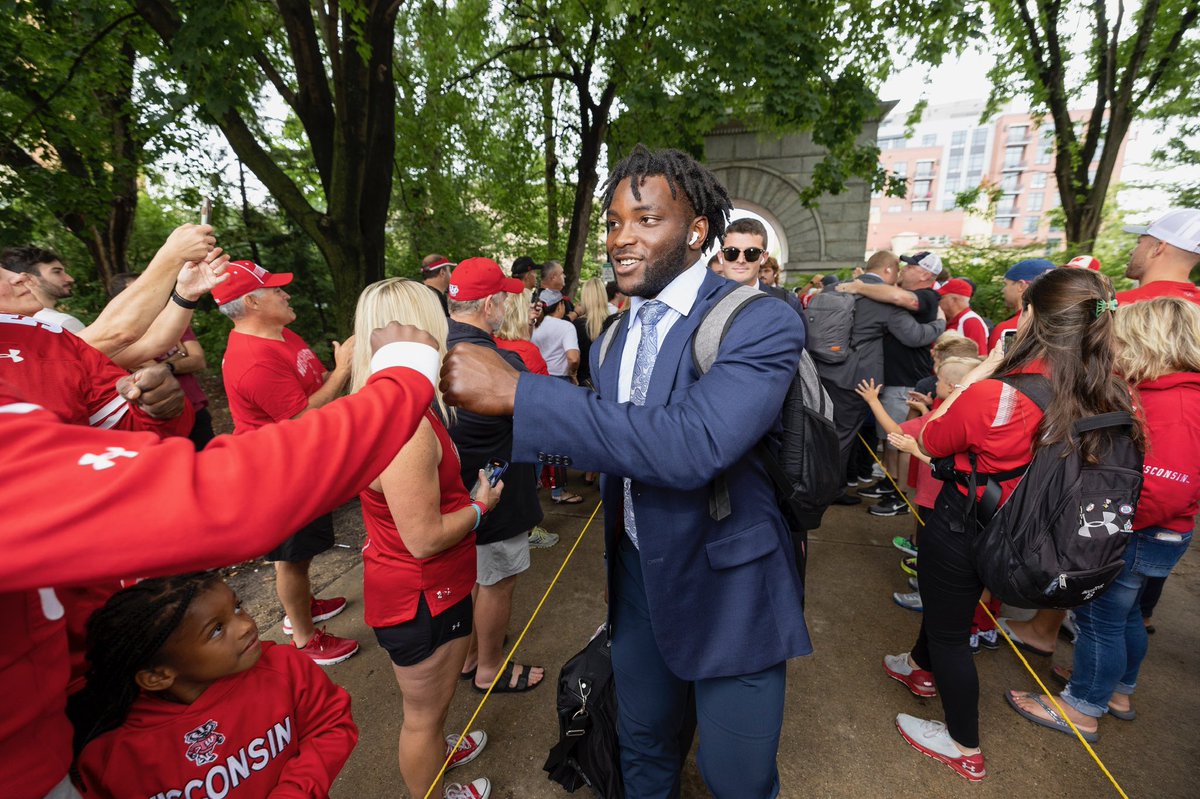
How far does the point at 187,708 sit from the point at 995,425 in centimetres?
277

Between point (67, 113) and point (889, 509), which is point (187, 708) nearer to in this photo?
point (889, 509)

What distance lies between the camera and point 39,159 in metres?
5.98

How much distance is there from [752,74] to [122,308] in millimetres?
5790

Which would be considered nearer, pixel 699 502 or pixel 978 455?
pixel 699 502

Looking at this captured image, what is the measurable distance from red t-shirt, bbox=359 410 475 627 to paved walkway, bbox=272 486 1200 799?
1.05m

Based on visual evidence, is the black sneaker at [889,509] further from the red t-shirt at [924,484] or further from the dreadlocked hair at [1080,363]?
the dreadlocked hair at [1080,363]

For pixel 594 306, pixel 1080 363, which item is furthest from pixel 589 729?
pixel 594 306

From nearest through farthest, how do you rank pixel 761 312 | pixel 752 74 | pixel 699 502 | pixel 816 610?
pixel 761 312 < pixel 699 502 < pixel 816 610 < pixel 752 74

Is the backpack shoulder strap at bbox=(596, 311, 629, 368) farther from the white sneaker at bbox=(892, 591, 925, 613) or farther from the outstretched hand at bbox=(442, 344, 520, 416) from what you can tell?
the white sneaker at bbox=(892, 591, 925, 613)

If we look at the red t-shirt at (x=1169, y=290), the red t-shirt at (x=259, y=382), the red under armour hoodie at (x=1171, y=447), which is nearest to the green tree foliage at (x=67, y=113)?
the red t-shirt at (x=259, y=382)

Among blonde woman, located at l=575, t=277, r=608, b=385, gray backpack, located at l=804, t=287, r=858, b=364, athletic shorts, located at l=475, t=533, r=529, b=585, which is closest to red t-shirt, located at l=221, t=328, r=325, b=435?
athletic shorts, located at l=475, t=533, r=529, b=585

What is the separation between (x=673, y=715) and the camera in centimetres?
183

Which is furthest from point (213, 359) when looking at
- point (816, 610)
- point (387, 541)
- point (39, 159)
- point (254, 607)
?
point (816, 610)

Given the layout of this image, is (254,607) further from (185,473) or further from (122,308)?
(185,473)
